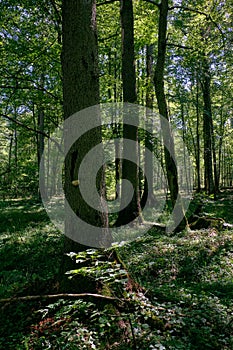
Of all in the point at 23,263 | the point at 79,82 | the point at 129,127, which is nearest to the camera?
the point at 79,82

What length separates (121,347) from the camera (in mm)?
2875

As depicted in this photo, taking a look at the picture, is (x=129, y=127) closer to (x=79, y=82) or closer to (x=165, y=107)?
(x=165, y=107)

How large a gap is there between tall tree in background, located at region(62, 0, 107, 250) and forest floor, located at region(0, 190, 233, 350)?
32.4 inches

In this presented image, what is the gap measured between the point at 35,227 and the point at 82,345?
8.57 metres

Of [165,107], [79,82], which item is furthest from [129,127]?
[79,82]

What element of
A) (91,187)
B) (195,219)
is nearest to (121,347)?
(91,187)

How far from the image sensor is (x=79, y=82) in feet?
12.7

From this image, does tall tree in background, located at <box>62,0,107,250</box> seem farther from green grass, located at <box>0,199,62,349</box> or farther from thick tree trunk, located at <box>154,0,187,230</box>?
thick tree trunk, located at <box>154,0,187,230</box>

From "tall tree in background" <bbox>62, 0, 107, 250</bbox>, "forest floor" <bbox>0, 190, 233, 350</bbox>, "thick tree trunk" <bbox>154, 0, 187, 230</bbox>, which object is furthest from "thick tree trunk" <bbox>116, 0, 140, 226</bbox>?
Answer: "tall tree in background" <bbox>62, 0, 107, 250</bbox>

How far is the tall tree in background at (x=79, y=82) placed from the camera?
3865 millimetres

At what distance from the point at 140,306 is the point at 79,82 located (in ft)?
9.46

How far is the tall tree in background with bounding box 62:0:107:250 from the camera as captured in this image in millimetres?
3865

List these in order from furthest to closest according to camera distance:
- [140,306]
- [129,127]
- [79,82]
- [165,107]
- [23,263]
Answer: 1. [129,127]
2. [165,107]
3. [23,263]
4. [79,82]
5. [140,306]

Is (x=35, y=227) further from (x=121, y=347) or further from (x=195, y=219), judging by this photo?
(x=121, y=347)
